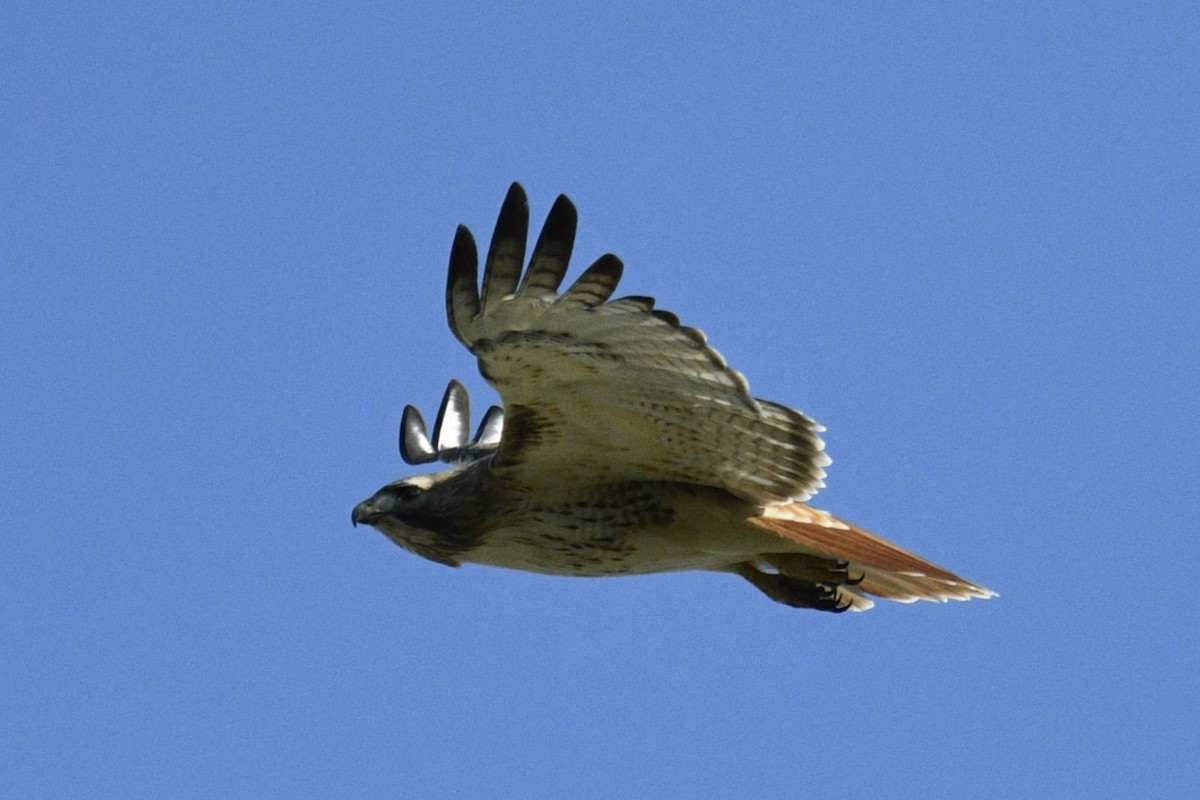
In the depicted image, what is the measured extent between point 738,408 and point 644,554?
3.02 ft

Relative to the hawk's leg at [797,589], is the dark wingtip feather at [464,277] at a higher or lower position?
higher

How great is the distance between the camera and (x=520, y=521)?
24.5 ft

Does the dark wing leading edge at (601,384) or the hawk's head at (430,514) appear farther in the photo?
the hawk's head at (430,514)

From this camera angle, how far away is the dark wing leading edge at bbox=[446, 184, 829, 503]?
638cm

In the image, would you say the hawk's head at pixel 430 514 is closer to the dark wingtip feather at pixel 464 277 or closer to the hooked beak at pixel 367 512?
the hooked beak at pixel 367 512

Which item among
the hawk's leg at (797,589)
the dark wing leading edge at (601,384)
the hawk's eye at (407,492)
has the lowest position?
the hawk's leg at (797,589)

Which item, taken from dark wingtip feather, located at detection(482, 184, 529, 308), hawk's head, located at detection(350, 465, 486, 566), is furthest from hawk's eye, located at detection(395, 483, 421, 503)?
dark wingtip feather, located at detection(482, 184, 529, 308)

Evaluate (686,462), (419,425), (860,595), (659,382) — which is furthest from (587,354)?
(419,425)

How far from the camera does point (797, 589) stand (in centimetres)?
806

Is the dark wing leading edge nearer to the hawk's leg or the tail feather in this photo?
the tail feather

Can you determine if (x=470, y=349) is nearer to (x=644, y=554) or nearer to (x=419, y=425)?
(x=644, y=554)

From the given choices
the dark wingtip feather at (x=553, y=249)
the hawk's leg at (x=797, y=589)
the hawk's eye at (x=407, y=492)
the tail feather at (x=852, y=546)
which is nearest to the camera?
the dark wingtip feather at (x=553, y=249)

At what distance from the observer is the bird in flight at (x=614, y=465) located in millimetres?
6418

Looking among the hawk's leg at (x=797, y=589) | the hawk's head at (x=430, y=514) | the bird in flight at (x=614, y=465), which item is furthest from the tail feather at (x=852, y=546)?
the hawk's head at (x=430, y=514)
